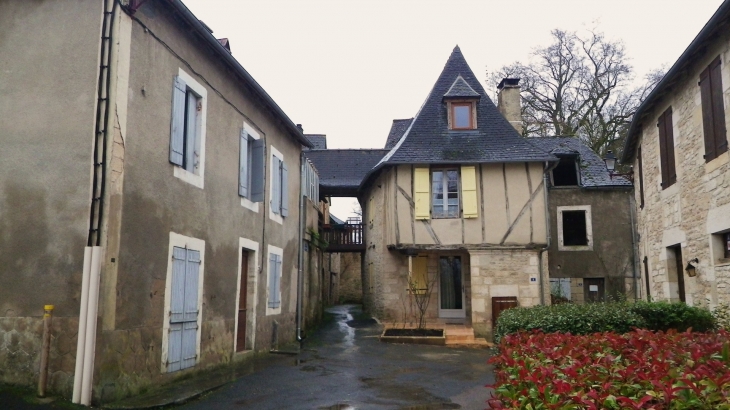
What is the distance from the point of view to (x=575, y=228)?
63.1ft

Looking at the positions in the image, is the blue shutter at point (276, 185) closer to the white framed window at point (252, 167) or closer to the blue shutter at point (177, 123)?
the white framed window at point (252, 167)

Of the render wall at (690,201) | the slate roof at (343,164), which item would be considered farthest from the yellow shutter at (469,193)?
the slate roof at (343,164)

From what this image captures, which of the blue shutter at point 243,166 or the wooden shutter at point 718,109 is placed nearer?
the wooden shutter at point 718,109

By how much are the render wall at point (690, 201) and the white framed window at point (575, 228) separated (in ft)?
22.2

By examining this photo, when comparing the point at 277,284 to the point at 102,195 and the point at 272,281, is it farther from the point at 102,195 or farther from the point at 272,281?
the point at 102,195

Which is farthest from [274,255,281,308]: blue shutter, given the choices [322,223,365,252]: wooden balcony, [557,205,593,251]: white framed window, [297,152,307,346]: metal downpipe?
[557,205,593,251]: white framed window

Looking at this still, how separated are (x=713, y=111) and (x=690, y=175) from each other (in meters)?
1.37

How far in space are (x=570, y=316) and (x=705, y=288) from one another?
2362 millimetres

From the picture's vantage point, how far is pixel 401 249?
48.8ft

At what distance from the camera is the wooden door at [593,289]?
1892cm

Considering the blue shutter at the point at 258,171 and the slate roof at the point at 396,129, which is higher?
the slate roof at the point at 396,129

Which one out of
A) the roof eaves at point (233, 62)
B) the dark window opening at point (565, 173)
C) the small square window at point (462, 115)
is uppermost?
the small square window at point (462, 115)

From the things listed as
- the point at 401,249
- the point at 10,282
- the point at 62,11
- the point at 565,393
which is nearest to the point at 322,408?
the point at 10,282

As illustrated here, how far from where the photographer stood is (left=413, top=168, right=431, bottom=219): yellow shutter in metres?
14.6
